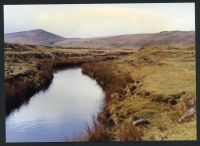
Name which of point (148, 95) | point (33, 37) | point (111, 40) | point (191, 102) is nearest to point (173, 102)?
point (191, 102)

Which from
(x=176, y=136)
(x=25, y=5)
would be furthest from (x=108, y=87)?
(x=25, y=5)

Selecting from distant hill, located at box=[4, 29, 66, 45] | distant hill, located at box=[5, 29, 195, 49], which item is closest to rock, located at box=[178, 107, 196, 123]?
distant hill, located at box=[5, 29, 195, 49]

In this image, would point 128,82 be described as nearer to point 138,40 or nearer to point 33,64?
point 138,40

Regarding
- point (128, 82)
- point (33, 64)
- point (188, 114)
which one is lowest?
point (188, 114)

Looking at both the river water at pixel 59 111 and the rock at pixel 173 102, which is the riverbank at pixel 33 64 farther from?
the rock at pixel 173 102

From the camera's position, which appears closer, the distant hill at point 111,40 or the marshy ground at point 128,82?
the marshy ground at point 128,82

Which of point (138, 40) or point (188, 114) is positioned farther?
point (138, 40)

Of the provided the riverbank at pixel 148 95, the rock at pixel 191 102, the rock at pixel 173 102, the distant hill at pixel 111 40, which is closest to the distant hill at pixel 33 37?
the distant hill at pixel 111 40
